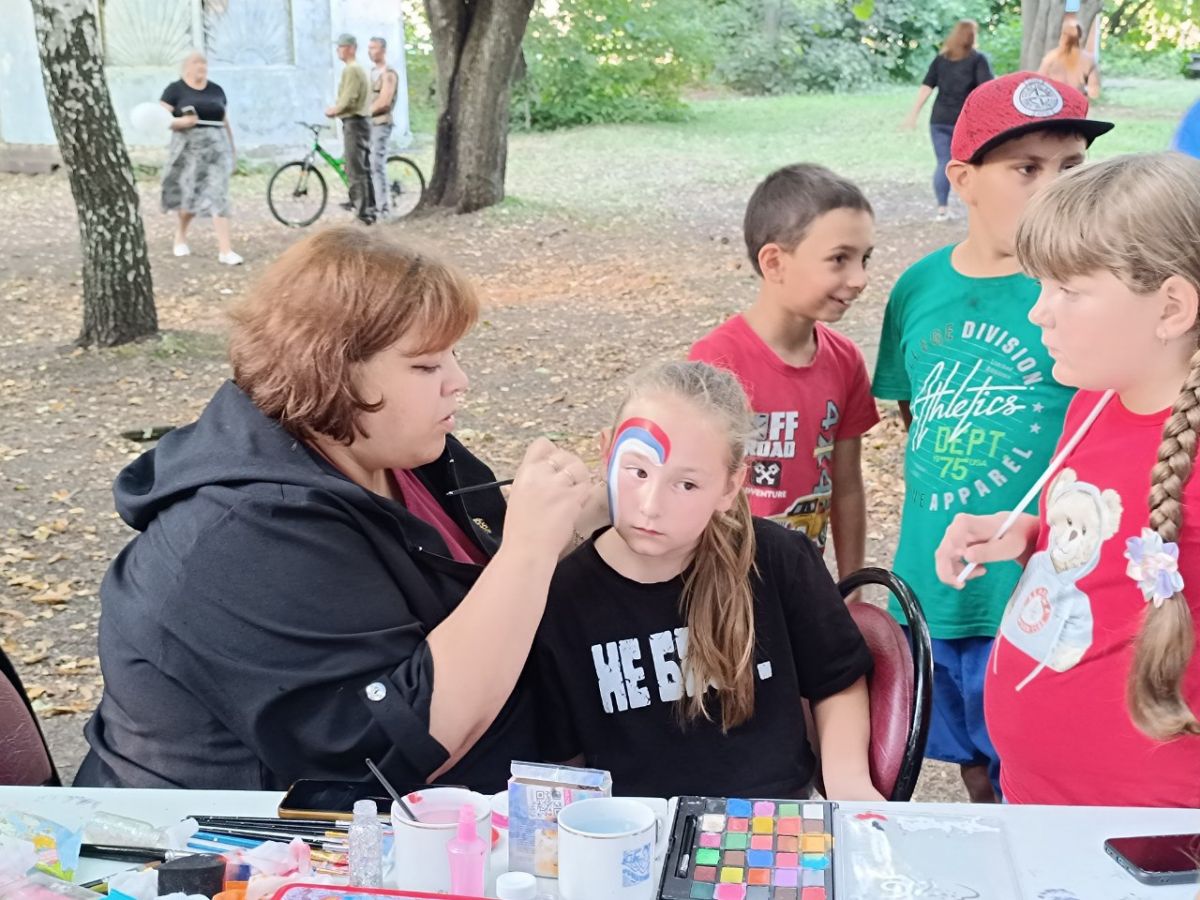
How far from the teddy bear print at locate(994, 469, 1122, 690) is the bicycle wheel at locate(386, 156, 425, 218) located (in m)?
11.2

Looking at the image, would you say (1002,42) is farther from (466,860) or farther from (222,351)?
(466,860)

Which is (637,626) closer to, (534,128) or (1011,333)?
(1011,333)

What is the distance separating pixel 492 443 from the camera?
645 centimetres

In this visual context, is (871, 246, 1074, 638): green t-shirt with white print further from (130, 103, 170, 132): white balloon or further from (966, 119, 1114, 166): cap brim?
A: (130, 103, 170, 132): white balloon

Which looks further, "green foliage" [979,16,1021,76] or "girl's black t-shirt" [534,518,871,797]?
"green foliage" [979,16,1021,76]

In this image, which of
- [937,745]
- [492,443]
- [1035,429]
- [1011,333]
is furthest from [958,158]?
[492,443]

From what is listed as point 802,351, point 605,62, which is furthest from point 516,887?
point 605,62

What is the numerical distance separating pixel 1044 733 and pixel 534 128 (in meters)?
21.8

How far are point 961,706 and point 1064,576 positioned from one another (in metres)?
0.86

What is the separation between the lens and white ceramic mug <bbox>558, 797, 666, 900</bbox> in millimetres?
1426

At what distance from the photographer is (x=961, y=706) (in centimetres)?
280

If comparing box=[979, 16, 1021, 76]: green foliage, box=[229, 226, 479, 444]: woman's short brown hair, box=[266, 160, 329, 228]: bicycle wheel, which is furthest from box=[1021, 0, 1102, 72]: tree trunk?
box=[979, 16, 1021, 76]: green foliage

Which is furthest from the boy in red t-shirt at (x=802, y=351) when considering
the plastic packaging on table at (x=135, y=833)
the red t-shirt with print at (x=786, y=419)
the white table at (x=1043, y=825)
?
the plastic packaging on table at (x=135, y=833)

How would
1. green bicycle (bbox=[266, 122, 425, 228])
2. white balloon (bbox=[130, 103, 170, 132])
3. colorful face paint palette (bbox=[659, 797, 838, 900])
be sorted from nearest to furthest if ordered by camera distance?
colorful face paint palette (bbox=[659, 797, 838, 900]), green bicycle (bbox=[266, 122, 425, 228]), white balloon (bbox=[130, 103, 170, 132])
